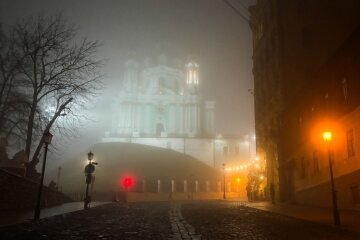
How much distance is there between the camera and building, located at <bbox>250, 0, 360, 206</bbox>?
34281mm

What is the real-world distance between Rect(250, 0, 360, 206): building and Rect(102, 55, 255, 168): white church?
5917cm

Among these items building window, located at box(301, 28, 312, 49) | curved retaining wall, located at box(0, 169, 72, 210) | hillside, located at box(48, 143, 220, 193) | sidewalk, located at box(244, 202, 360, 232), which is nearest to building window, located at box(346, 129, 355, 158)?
sidewalk, located at box(244, 202, 360, 232)

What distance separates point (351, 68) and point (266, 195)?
21719mm

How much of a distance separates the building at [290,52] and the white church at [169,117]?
59.2 m

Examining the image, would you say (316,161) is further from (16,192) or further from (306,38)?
(16,192)

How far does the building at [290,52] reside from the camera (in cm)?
3428

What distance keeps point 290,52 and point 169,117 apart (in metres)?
68.8

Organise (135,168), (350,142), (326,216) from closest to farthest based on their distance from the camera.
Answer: (326,216), (350,142), (135,168)

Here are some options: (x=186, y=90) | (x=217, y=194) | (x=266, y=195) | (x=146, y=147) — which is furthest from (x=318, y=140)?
(x=186, y=90)

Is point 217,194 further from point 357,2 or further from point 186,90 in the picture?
point 186,90

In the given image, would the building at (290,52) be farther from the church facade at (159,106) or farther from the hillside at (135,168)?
the church facade at (159,106)

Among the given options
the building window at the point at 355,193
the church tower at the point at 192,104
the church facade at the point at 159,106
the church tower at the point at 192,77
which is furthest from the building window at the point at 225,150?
the building window at the point at 355,193

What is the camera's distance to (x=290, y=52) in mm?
35375

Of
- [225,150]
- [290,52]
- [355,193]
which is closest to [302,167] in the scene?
[355,193]
